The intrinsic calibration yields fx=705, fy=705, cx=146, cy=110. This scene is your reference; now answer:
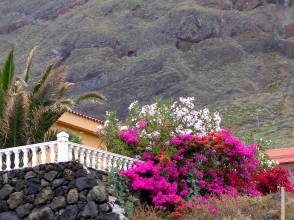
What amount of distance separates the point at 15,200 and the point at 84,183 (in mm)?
1300

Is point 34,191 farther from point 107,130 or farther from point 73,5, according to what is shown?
point 73,5

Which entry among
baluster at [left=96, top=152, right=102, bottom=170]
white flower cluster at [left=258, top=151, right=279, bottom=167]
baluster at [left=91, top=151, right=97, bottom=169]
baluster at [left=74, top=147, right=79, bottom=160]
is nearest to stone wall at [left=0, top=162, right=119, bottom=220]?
baluster at [left=74, top=147, right=79, bottom=160]

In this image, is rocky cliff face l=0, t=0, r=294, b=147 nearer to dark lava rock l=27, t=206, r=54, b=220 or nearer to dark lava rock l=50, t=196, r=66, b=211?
dark lava rock l=50, t=196, r=66, b=211

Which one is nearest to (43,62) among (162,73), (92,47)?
(92,47)

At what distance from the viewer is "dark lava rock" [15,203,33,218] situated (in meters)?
12.8

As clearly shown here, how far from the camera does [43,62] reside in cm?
10000

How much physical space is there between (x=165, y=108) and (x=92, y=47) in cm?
8825

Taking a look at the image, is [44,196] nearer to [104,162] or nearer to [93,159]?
[93,159]

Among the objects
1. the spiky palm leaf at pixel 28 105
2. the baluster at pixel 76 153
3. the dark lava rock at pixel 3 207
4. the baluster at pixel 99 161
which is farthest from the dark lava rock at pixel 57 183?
the spiky palm leaf at pixel 28 105

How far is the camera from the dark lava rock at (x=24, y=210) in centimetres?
1276

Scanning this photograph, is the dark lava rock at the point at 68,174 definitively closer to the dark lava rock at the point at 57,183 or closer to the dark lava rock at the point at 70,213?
the dark lava rock at the point at 57,183

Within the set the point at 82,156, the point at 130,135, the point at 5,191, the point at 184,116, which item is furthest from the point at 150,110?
the point at 5,191

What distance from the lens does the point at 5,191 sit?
1297 centimetres

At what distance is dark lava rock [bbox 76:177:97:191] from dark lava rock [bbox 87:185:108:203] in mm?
97
